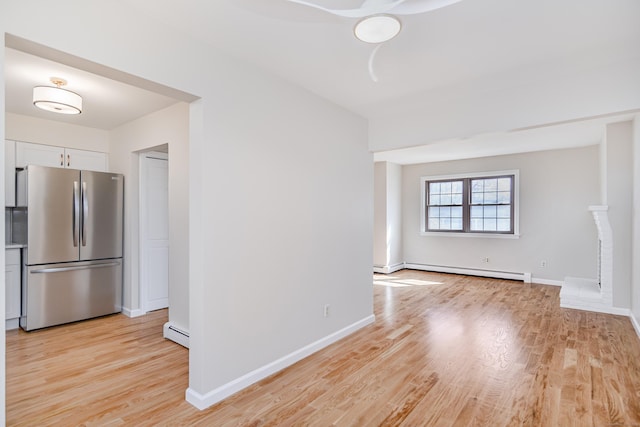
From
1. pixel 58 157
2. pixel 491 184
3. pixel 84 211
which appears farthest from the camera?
pixel 491 184

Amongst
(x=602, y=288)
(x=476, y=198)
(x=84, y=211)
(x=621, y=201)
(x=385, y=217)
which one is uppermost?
(x=476, y=198)

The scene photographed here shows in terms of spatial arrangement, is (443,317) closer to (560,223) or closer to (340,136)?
(340,136)

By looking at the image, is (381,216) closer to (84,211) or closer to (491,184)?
(491,184)

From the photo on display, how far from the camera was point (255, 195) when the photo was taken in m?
2.64

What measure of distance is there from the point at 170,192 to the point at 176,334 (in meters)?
1.57

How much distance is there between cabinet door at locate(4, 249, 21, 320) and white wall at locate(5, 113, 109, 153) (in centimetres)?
146

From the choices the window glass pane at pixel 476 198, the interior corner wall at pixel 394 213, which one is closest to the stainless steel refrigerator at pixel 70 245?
the interior corner wall at pixel 394 213

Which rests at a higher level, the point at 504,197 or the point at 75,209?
the point at 504,197

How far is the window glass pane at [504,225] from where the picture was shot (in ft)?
22.0

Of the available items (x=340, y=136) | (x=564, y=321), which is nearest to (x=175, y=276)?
(x=340, y=136)

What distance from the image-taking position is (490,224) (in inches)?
272

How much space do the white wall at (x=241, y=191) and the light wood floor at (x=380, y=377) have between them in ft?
1.09

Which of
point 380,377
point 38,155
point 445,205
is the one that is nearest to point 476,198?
point 445,205

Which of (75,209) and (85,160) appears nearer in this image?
(75,209)
